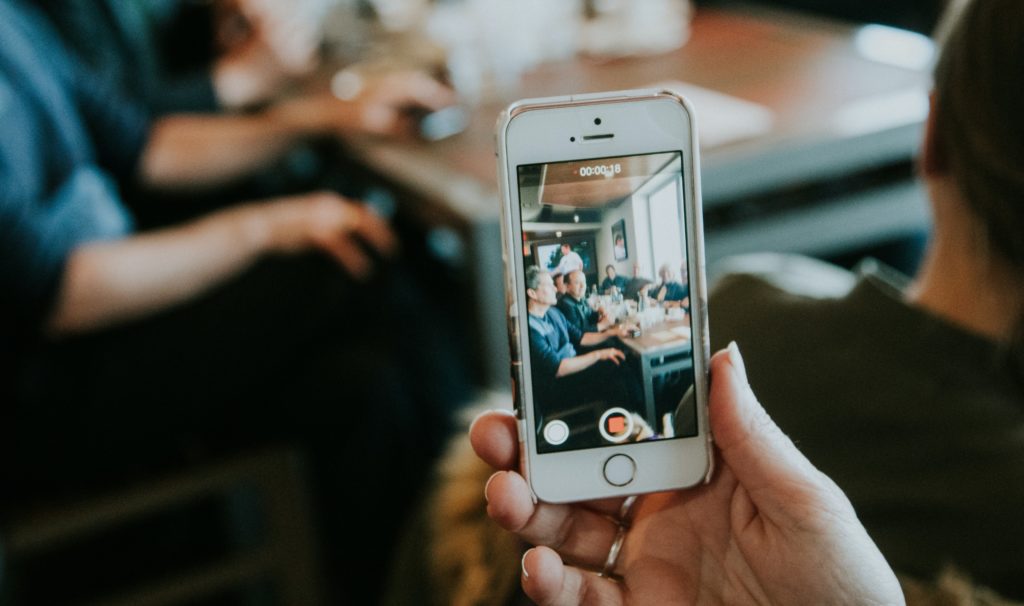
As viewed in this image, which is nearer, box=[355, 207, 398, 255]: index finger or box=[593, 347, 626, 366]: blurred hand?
box=[593, 347, 626, 366]: blurred hand

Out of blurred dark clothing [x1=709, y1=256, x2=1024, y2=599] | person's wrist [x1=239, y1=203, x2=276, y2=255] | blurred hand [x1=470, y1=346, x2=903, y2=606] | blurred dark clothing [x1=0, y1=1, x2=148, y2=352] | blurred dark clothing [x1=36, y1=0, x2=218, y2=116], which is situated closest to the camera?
blurred hand [x1=470, y1=346, x2=903, y2=606]

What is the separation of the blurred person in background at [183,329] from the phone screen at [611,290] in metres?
0.76

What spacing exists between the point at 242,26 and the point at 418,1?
39cm

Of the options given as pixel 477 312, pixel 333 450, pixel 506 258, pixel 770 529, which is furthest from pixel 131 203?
pixel 770 529

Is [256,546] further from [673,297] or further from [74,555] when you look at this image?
[673,297]

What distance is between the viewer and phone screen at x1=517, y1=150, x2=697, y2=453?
49cm

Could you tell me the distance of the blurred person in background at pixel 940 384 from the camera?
60 cm

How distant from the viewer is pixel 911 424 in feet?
2.08

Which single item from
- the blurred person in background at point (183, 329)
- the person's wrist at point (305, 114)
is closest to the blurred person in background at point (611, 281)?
the blurred person in background at point (183, 329)

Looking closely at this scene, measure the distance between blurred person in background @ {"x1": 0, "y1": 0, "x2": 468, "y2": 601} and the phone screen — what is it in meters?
0.76

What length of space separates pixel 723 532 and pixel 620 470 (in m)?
0.07

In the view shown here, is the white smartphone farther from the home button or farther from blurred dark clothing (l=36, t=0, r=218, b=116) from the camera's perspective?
blurred dark clothing (l=36, t=0, r=218, b=116)

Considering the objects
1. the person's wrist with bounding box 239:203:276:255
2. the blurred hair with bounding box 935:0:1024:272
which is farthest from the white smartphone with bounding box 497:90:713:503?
the person's wrist with bounding box 239:203:276:255

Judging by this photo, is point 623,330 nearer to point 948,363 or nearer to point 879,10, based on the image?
point 948,363
